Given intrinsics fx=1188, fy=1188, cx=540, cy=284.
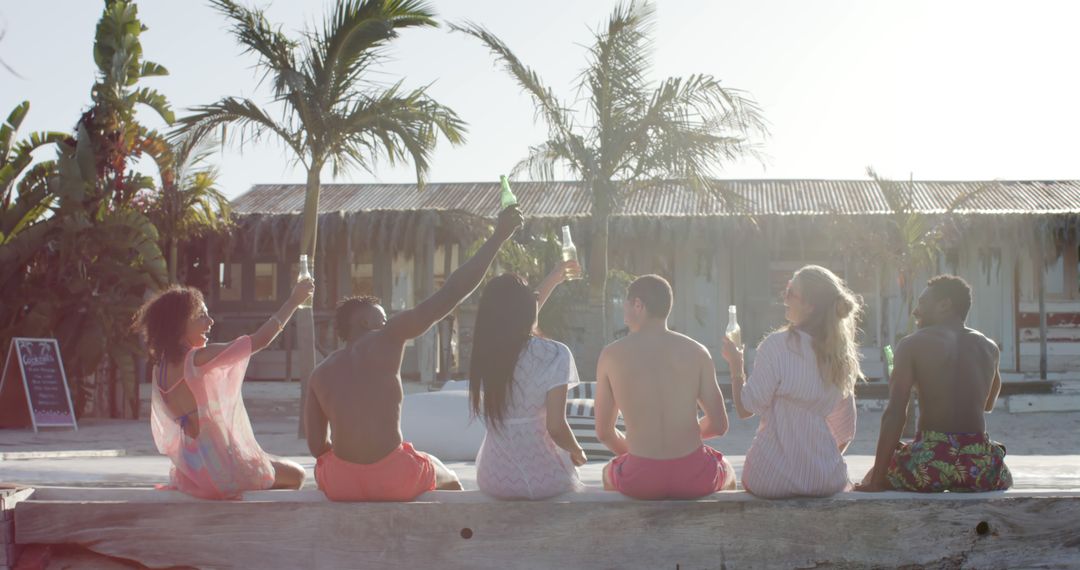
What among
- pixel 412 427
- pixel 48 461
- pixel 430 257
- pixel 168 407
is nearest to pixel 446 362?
pixel 430 257

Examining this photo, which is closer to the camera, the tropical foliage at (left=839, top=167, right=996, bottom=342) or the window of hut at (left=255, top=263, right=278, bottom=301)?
the tropical foliage at (left=839, top=167, right=996, bottom=342)

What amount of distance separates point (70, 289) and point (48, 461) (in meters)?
5.44

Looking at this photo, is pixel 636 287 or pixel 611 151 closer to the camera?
pixel 636 287

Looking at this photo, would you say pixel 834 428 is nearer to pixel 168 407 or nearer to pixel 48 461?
pixel 168 407

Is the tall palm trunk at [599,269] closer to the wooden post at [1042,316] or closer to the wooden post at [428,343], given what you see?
the wooden post at [428,343]

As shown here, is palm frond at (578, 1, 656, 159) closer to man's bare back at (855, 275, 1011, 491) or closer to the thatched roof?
the thatched roof

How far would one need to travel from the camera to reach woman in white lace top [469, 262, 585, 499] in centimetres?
454

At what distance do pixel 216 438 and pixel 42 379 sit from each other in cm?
989

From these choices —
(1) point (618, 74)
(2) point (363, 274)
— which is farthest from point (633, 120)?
(2) point (363, 274)

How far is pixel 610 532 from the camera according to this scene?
175 inches

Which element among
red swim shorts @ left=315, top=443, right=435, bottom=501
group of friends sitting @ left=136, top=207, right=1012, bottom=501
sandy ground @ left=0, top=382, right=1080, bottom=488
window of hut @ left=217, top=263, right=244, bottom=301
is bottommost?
sandy ground @ left=0, top=382, right=1080, bottom=488

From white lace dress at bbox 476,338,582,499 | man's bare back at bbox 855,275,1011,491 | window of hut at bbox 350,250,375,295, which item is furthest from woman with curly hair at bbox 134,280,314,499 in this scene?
window of hut at bbox 350,250,375,295

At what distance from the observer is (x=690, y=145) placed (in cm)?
1277

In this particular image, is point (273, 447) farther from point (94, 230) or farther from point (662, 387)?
point (662, 387)
